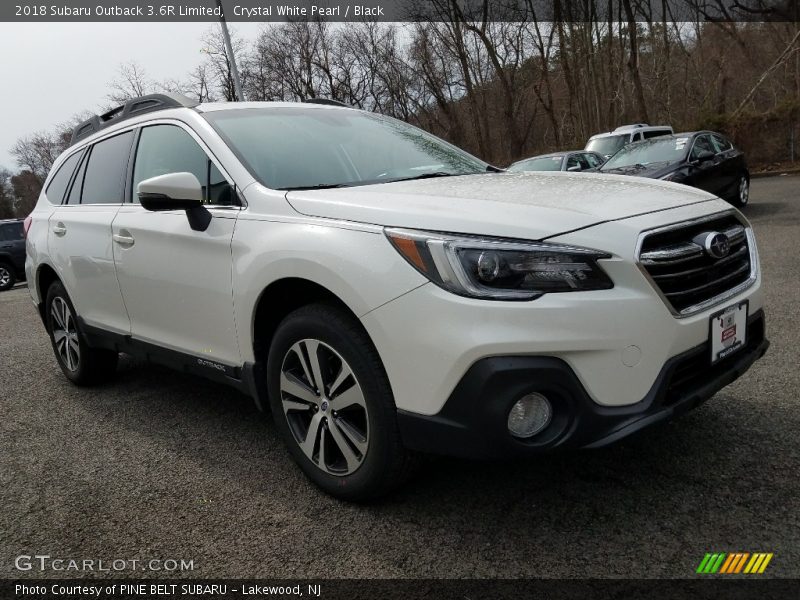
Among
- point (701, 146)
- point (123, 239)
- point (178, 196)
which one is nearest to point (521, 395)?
point (178, 196)

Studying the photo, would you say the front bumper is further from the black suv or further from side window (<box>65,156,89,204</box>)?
the black suv

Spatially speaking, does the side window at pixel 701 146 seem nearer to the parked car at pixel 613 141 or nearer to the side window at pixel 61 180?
the parked car at pixel 613 141

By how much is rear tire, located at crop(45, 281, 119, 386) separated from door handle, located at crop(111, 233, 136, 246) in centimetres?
98

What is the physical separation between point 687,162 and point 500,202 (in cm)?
863

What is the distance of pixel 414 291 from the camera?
206cm

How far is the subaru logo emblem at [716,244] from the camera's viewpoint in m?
2.27

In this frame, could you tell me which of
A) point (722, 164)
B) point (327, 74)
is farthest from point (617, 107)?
Answer: point (722, 164)

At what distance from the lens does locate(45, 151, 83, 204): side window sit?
4.51m

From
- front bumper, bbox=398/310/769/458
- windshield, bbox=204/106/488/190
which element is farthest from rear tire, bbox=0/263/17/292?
front bumper, bbox=398/310/769/458

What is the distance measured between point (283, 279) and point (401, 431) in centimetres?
77

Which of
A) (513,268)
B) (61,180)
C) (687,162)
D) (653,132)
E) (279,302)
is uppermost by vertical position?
(61,180)

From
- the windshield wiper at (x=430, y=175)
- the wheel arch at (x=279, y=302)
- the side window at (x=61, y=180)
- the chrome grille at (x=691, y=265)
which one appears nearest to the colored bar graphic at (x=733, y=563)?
the chrome grille at (x=691, y=265)

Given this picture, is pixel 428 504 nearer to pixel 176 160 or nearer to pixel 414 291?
pixel 414 291

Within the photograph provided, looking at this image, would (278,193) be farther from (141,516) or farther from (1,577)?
(1,577)
